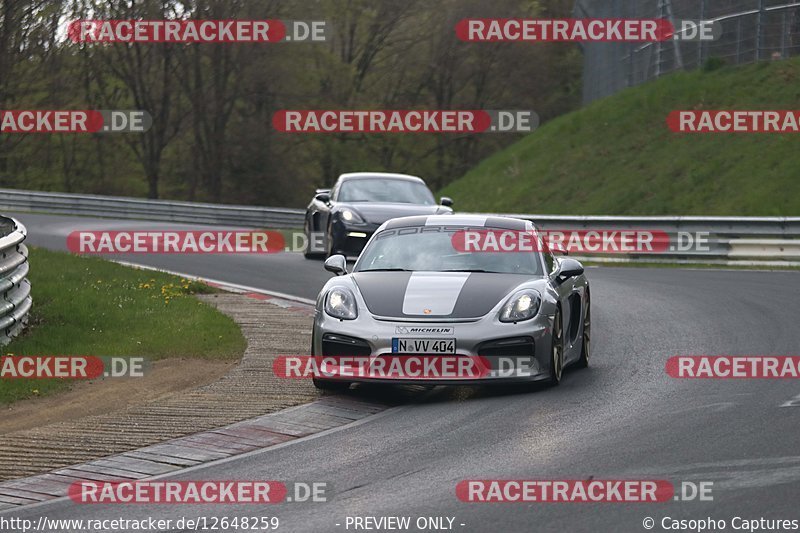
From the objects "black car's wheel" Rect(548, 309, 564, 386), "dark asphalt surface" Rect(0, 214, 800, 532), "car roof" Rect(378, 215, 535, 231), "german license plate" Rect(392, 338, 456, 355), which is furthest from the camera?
"car roof" Rect(378, 215, 535, 231)

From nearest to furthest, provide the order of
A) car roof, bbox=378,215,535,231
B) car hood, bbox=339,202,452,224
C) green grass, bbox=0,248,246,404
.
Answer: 1. car roof, bbox=378,215,535,231
2. green grass, bbox=0,248,246,404
3. car hood, bbox=339,202,452,224

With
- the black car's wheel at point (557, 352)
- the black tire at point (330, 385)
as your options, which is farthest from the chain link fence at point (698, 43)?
the black tire at point (330, 385)

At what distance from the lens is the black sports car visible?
19.9 meters

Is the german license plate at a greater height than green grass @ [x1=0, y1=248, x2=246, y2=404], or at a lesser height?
greater

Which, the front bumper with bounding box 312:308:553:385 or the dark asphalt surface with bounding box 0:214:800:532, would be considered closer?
the dark asphalt surface with bounding box 0:214:800:532

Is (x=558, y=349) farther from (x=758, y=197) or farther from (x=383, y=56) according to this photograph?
(x=383, y=56)

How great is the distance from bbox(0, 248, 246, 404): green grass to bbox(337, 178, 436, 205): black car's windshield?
13.6ft

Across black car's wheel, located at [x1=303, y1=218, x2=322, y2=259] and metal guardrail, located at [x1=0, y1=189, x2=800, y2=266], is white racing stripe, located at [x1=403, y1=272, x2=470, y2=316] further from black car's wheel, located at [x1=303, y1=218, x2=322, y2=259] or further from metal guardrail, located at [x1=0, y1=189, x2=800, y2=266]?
metal guardrail, located at [x1=0, y1=189, x2=800, y2=266]

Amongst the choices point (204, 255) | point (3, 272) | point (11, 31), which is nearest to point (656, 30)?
point (204, 255)

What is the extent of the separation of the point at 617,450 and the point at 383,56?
175ft

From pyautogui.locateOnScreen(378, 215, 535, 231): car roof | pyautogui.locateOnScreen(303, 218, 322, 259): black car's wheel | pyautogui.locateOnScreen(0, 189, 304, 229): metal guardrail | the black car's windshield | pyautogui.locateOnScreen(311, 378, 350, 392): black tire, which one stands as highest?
pyautogui.locateOnScreen(378, 215, 535, 231): car roof

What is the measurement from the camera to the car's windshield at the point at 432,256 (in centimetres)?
1114

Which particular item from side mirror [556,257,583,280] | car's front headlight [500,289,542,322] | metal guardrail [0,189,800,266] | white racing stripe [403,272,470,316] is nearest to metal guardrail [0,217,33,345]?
white racing stripe [403,272,470,316]

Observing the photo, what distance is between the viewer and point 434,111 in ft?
188
